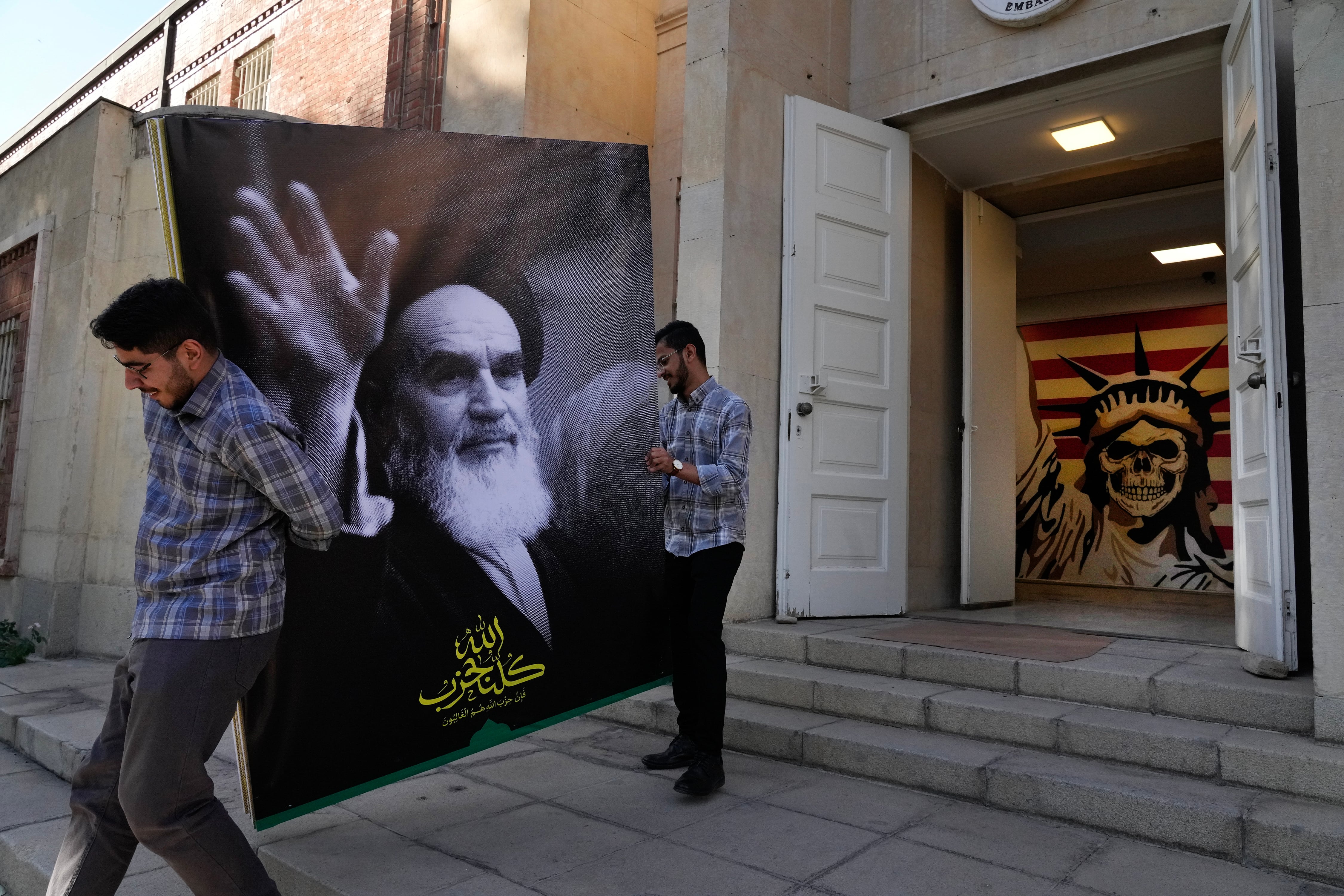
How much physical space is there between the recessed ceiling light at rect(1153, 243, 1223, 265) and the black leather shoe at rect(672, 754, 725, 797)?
799 centimetres

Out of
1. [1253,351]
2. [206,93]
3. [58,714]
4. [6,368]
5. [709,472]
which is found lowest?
[58,714]

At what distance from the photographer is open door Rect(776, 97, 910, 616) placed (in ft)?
19.0

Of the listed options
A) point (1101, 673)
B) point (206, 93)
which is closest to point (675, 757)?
point (1101, 673)

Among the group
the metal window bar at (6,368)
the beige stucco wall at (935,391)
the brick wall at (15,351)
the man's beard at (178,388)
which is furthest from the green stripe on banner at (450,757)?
the metal window bar at (6,368)

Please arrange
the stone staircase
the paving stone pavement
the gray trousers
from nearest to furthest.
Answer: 1. the gray trousers
2. the paving stone pavement
3. the stone staircase

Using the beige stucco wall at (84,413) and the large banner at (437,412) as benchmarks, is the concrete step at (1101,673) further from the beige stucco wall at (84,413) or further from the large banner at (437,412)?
the beige stucco wall at (84,413)

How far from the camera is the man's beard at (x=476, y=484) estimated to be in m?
2.87

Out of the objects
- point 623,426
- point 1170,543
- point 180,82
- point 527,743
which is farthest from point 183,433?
point 180,82

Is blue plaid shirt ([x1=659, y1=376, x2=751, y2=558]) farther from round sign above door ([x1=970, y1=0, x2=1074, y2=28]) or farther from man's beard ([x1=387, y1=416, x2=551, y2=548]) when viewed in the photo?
round sign above door ([x1=970, y1=0, x2=1074, y2=28])

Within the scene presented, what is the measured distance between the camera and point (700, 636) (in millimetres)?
3494

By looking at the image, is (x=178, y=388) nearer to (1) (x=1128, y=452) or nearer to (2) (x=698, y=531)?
(2) (x=698, y=531)

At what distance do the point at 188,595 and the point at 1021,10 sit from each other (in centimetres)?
583

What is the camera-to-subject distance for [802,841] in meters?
3.07

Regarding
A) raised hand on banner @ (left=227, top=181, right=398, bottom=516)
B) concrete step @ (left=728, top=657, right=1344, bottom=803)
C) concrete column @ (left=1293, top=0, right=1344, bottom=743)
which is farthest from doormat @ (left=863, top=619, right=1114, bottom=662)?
raised hand on banner @ (left=227, top=181, right=398, bottom=516)
